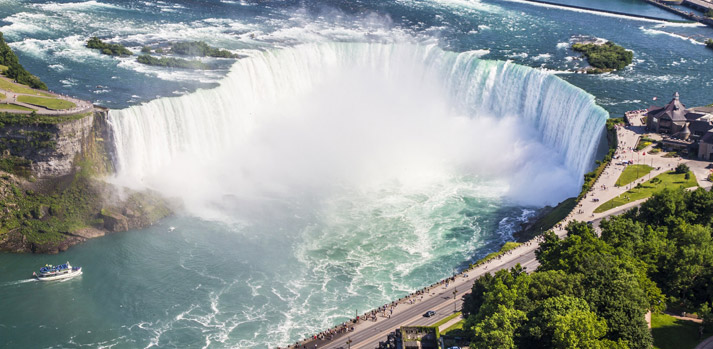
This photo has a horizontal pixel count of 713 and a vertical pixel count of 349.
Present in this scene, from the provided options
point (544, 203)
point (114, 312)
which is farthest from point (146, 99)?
point (544, 203)

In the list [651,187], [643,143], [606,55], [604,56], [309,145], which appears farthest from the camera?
[606,55]

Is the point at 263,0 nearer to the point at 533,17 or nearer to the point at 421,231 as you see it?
the point at 533,17

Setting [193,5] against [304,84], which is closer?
[304,84]

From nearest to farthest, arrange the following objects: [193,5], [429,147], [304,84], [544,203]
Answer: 1. [544,203]
2. [429,147]
3. [304,84]
4. [193,5]

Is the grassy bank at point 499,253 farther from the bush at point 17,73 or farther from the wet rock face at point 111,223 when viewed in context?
the bush at point 17,73

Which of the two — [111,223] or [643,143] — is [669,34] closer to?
[643,143]

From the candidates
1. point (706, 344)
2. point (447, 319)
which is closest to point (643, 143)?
point (706, 344)

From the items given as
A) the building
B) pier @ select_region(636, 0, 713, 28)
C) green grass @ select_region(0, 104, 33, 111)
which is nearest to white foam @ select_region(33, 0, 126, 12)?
green grass @ select_region(0, 104, 33, 111)
